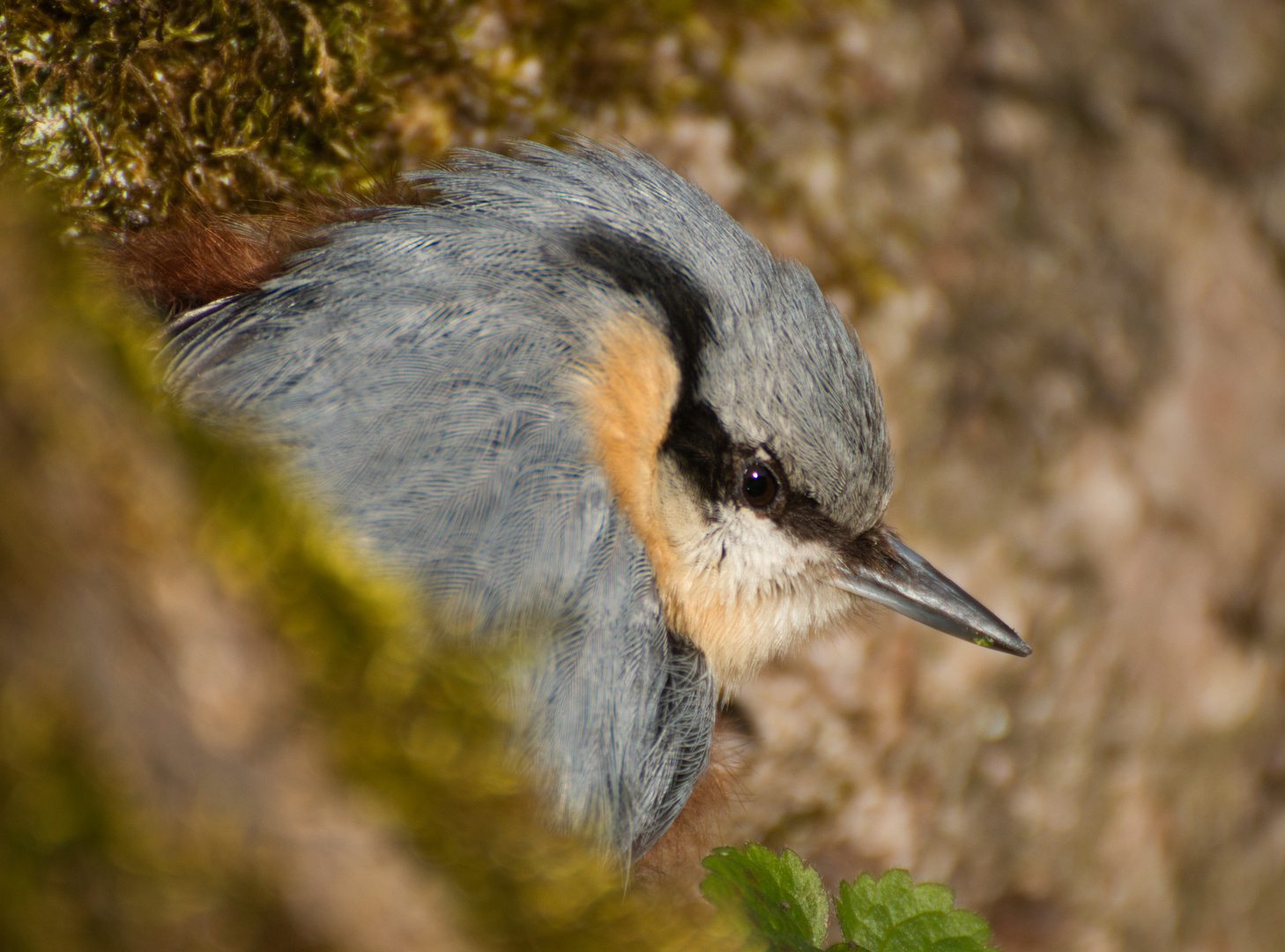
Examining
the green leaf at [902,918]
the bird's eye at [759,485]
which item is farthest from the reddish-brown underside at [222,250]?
the green leaf at [902,918]

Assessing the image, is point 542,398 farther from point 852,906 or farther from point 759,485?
point 852,906

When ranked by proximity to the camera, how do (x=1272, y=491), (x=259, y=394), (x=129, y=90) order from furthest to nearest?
(x=1272, y=491), (x=129, y=90), (x=259, y=394)

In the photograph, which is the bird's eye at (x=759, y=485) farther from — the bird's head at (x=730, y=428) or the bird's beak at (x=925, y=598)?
the bird's beak at (x=925, y=598)

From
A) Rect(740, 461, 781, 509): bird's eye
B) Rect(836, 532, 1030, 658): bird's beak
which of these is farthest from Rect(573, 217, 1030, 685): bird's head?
Rect(836, 532, 1030, 658): bird's beak

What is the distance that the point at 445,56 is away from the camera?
181cm

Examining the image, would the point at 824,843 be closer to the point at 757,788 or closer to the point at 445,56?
the point at 757,788

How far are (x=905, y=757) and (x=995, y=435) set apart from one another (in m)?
0.74

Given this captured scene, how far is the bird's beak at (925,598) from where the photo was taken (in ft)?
5.12

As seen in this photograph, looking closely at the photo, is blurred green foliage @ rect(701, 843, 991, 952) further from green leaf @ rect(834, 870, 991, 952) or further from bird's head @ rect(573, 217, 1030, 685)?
bird's head @ rect(573, 217, 1030, 685)

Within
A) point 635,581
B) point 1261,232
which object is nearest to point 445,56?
point 635,581

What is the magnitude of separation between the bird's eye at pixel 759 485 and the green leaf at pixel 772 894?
0.46 metres

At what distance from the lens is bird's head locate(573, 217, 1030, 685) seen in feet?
4.30

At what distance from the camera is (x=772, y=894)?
1.18 meters

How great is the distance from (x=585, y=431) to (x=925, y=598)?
2.18ft
